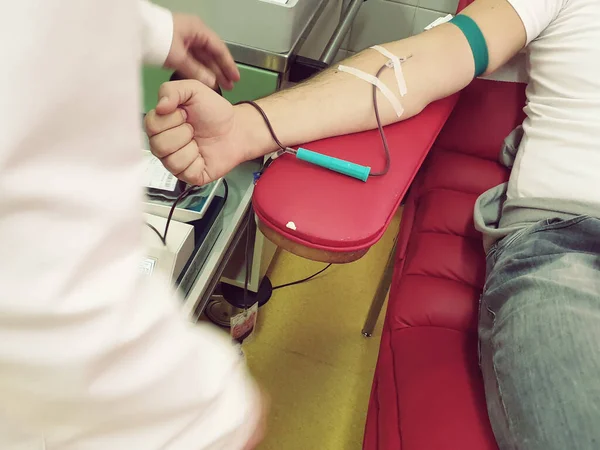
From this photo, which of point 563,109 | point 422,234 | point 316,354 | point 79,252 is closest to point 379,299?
point 316,354

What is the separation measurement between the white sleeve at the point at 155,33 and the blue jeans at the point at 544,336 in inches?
24.1

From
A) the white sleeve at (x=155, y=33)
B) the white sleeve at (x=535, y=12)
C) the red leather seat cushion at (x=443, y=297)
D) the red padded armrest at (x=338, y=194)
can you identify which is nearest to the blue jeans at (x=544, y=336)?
the red leather seat cushion at (x=443, y=297)

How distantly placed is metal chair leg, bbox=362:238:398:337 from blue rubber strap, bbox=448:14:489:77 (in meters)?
0.46

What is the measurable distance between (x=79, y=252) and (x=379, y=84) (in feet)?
2.40

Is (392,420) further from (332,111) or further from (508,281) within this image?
(332,111)

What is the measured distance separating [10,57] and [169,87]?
50 cm

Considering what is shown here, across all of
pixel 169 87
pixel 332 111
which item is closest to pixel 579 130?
pixel 332 111

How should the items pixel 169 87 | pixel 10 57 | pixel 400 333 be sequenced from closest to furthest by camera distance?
pixel 10 57 → pixel 169 87 → pixel 400 333

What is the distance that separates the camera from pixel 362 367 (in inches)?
55.0

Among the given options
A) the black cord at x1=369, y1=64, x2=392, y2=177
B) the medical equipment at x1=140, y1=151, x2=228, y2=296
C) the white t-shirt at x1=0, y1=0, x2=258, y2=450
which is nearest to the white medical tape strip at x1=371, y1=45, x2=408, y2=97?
the black cord at x1=369, y1=64, x2=392, y2=177

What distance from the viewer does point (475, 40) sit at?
3.18 feet

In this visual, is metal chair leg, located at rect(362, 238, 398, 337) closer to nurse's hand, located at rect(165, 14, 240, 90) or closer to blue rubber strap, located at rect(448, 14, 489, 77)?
blue rubber strap, located at rect(448, 14, 489, 77)

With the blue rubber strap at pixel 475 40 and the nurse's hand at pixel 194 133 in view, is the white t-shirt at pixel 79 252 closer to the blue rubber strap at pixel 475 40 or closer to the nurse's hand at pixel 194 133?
the nurse's hand at pixel 194 133

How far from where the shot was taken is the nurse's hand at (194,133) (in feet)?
2.28
